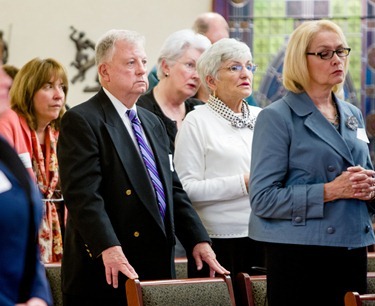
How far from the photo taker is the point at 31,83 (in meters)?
4.45

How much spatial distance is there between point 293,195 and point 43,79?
1.69 meters

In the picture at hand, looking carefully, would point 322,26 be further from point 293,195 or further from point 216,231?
point 216,231

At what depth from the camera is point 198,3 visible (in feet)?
25.5

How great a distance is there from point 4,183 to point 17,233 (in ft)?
0.33

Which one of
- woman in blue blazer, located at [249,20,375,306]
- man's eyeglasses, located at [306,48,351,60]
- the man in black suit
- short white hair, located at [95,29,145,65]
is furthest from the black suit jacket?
man's eyeglasses, located at [306,48,351,60]

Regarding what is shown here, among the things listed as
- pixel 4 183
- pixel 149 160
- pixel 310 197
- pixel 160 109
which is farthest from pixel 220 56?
pixel 4 183

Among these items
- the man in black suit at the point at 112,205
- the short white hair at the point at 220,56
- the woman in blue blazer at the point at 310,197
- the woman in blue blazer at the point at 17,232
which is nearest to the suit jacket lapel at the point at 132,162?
the man in black suit at the point at 112,205

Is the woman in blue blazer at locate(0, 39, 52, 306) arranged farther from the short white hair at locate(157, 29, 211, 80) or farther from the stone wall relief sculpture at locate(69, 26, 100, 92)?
the stone wall relief sculpture at locate(69, 26, 100, 92)

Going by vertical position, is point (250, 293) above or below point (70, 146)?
below

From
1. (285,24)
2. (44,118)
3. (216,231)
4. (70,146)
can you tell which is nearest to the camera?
(70,146)

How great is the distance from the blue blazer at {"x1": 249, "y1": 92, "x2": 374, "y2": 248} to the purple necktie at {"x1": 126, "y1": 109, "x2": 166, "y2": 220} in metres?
0.40

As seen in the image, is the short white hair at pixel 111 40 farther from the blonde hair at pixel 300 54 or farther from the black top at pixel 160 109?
the black top at pixel 160 109

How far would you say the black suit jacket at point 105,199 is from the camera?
3381 millimetres

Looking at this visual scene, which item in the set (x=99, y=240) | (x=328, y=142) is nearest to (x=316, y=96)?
(x=328, y=142)
